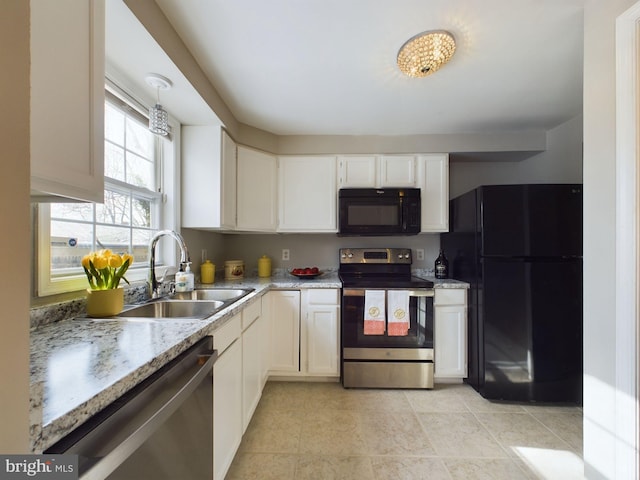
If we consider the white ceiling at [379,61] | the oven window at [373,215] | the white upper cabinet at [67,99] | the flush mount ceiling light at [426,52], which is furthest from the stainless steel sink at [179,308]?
Result: the flush mount ceiling light at [426,52]

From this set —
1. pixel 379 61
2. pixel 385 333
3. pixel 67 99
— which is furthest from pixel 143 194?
pixel 385 333

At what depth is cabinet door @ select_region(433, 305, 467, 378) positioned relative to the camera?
87.7 inches

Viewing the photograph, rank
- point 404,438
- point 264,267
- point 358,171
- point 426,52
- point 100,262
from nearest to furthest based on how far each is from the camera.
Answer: point 100,262, point 426,52, point 404,438, point 358,171, point 264,267

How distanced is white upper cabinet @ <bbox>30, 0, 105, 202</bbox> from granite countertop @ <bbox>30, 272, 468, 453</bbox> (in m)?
0.46

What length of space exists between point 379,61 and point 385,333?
197 cm

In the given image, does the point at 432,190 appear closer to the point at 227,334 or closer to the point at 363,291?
the point at 363,291

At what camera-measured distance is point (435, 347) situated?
7.31 feet

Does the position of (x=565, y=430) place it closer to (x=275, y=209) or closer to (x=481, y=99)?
(x=481, y=99)

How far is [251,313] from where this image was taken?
5.57 ft

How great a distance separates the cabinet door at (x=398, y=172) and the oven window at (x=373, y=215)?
26 cm

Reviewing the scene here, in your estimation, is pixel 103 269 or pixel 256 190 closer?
pixel 103 269

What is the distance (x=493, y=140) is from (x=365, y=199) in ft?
4.52

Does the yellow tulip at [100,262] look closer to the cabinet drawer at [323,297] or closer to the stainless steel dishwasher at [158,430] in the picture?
the stainless steel dishwasher at [158,430]

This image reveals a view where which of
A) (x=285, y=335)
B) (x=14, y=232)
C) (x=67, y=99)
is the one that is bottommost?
(x=285, y=335)
